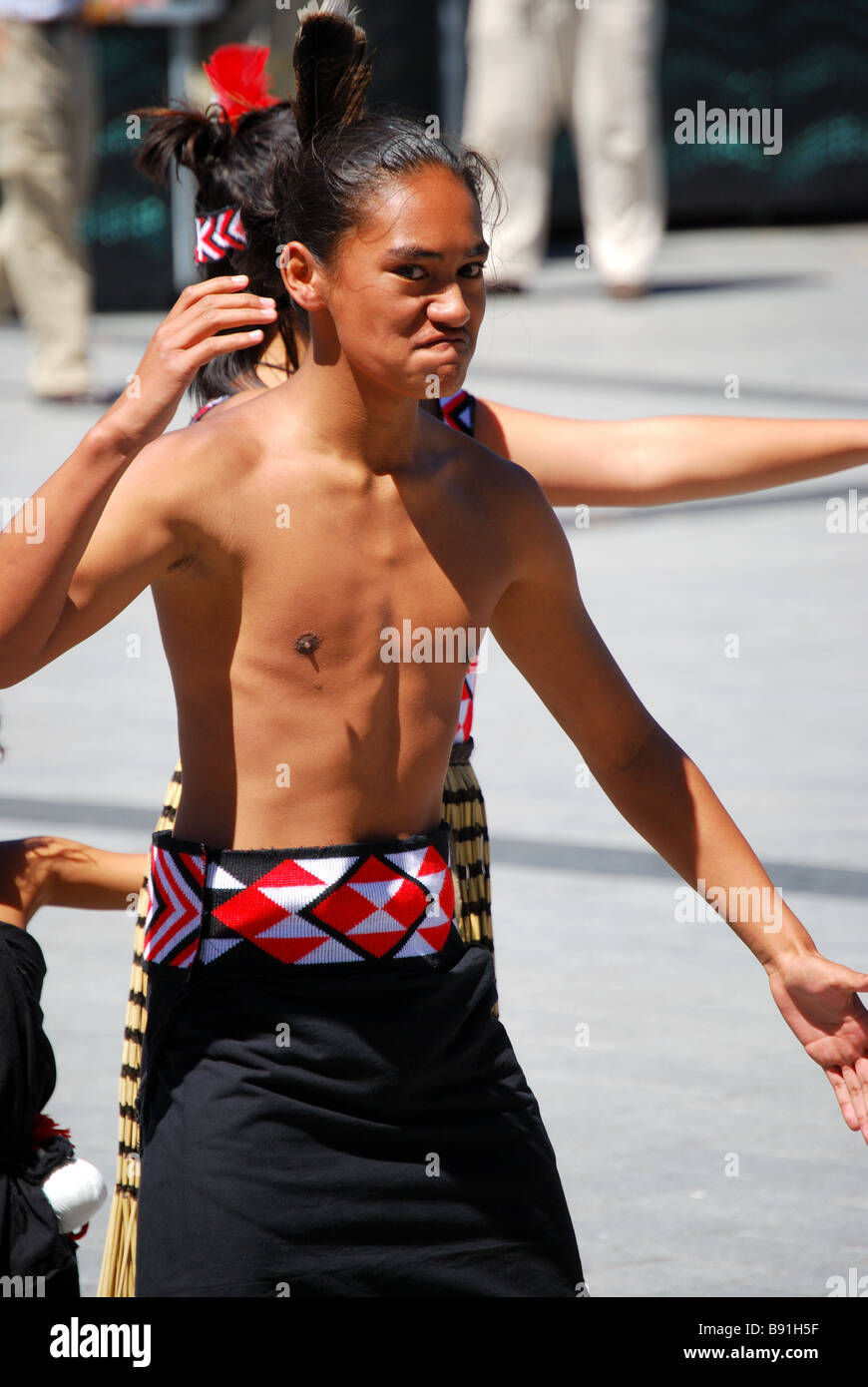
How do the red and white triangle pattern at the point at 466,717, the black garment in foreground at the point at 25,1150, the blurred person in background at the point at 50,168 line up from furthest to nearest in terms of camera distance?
the blurred person in background at the point at 50,168
the red and white triangle pattern at the point at 466,717
the black garment in foreground at the point at 25,1150

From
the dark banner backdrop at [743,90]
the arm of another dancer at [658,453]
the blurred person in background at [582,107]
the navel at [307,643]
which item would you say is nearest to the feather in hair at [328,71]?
the navel at [307,643]

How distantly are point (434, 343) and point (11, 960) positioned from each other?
0.93 metres

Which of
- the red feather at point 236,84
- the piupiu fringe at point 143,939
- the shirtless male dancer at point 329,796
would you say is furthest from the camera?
the red feather at point 236,84

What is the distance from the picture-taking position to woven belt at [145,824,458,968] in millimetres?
2049

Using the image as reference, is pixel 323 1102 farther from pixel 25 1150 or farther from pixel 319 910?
pixel 25 1150

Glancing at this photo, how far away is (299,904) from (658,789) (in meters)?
0.49

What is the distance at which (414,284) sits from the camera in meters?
1.97

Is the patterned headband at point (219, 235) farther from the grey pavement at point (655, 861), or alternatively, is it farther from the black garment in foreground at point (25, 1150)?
the grey pavement at point (655, 861)

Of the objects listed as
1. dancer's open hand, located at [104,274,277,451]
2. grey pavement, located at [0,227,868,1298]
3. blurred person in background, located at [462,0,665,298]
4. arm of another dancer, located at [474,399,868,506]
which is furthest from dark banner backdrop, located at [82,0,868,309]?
dancer's open hand, located at [104,274,277,451]

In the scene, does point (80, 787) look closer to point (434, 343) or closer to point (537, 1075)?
point (537, 1075)

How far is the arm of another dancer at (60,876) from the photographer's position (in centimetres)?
263

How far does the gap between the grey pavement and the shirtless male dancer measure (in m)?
1.01

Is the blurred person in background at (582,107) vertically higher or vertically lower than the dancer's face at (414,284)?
higher

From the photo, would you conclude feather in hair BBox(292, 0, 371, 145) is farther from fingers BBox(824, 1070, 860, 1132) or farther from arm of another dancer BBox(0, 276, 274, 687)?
fingers BBox(824, 1070, 860, 1132)
